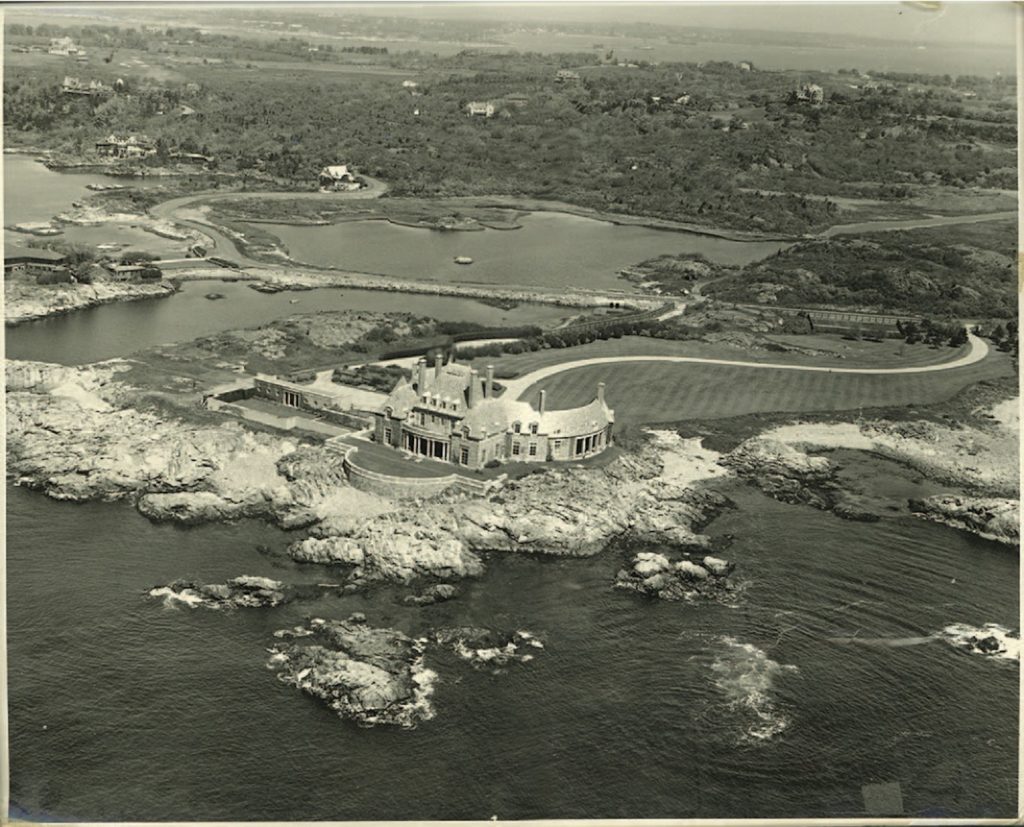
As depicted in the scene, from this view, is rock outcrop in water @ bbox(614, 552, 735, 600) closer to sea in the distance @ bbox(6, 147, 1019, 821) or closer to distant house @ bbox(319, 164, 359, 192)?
sea in the distance @ bbox(6, 147, 1019, 821)

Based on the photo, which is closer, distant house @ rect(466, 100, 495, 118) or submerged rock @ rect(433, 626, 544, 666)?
submerged rock @ rect(433, 626, 544, 666)

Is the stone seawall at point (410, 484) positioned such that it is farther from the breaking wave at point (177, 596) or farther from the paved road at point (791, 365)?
Answer: the paved road at point (791, 365)

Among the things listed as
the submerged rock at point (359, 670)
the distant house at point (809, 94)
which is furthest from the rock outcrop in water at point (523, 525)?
the distant house at point (809, 94)

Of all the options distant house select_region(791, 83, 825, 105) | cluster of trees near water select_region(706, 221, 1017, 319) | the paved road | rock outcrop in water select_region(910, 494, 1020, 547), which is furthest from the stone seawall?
distant house select_region(791, 83, 825, 105)

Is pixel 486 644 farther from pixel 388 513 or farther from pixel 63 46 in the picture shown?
pixel 63 46

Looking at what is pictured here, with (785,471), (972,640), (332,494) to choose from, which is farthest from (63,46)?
(972,640)

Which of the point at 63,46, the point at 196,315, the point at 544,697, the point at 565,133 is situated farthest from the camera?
the point at 565,133
